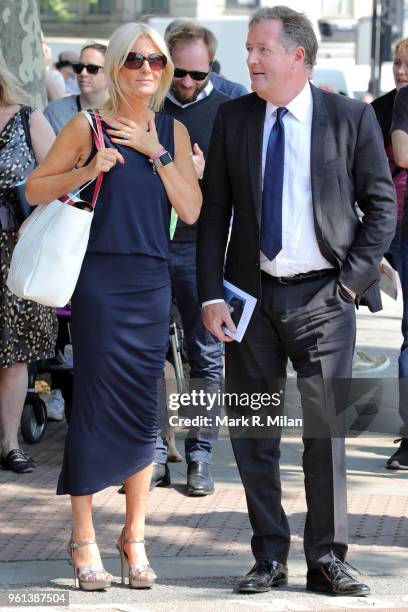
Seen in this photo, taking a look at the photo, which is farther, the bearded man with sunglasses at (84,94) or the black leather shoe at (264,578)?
the bearded man with sunglasses at (84,94)

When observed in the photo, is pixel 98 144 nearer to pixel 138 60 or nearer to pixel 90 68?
pixel 138 60

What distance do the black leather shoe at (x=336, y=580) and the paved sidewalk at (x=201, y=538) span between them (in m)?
0.04

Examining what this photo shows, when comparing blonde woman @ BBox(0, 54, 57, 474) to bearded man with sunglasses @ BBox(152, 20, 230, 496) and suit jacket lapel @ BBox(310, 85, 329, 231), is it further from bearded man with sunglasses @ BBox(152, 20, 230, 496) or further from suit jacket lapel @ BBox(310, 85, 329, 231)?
suit jacket lapel @ BBox(310, 85, 329, 231)

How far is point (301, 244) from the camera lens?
16.6ft

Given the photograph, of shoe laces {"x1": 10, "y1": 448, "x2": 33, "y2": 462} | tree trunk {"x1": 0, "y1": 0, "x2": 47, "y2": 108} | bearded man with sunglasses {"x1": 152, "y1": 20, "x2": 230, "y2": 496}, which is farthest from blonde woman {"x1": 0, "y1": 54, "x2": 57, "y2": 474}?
tree trunk {"x1": 0, "y1": 0, "x2": 47, "y2": 108}

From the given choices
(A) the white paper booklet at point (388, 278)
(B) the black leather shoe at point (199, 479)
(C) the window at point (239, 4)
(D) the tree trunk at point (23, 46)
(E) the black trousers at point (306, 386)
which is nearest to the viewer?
(E) the black trousers at point (306, 386)

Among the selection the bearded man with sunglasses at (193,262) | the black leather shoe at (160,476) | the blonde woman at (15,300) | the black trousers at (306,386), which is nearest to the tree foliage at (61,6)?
the blonde woman at (15,300)

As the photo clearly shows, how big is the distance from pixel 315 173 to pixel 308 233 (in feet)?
0.74

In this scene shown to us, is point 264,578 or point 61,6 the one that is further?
point 61,6

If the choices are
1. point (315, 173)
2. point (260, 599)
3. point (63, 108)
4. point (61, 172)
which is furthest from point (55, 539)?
point (63, 108)

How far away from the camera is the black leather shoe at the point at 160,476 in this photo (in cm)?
688

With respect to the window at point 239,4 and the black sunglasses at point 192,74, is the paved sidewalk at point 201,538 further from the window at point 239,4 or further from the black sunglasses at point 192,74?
the window at point 239,4

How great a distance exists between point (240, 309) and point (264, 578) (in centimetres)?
104

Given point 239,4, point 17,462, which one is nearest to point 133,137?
point 17,462
